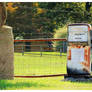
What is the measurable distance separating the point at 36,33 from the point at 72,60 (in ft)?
123

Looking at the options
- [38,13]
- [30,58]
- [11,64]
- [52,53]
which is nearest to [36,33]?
[38,13]

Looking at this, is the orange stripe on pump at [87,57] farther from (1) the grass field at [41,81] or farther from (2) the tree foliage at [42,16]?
(2) the tree foliage at [42,16]

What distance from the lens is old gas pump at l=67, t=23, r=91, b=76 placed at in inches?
512

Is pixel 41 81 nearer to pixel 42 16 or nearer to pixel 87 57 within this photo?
pixel 87 57

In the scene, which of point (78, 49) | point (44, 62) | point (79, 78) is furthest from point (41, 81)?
point (44, 62)

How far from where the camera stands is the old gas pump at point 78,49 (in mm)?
13008

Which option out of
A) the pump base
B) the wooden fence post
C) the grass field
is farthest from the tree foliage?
the pump base

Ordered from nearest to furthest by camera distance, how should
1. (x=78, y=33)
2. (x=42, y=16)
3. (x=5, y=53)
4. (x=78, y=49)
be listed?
(x=78, y=33), (x=78, y=49), (x=5, y=53), (x=42, y=16)

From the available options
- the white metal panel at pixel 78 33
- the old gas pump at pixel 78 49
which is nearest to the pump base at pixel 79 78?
the old gas pump at pixel 78 49

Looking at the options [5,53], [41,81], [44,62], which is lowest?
[44,62]

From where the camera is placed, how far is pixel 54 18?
5494cm

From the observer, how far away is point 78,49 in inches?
516

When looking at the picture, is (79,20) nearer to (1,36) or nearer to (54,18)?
(54,18)

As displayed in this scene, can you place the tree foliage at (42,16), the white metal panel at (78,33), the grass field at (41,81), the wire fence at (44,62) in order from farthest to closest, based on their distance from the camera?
the tree foliage at (42,16) → the wire fence at (44,62) → the white metal panel at (78,33) → the grass field at (41,81)
